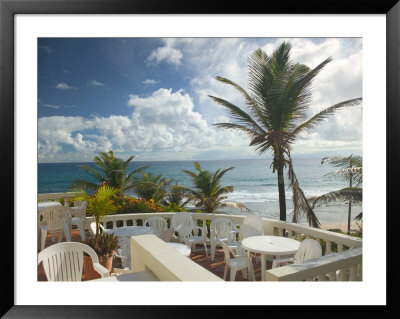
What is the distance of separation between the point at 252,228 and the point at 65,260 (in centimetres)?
311

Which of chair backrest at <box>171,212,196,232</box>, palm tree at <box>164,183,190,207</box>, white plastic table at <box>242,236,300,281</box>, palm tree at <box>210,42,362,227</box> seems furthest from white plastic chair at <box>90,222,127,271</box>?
palm tree at <box>164,183,190,207</box>

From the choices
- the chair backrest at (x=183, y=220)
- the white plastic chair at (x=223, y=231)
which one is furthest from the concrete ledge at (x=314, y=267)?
the chair backrest at (x=183, y=220)

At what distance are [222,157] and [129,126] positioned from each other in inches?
437

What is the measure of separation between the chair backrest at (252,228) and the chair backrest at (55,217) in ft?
11.7

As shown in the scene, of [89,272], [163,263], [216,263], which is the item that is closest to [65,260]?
[89,272]

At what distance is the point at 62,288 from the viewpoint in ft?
4.43

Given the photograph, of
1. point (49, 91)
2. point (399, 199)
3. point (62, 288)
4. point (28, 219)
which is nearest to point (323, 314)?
point (399, 199)

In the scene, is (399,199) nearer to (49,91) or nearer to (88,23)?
(88,23)

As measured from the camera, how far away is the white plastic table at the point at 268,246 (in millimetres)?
3645

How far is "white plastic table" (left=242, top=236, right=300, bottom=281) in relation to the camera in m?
3.64

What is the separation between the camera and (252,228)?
4.95 m

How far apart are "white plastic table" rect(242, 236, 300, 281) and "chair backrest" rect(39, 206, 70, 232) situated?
12.7ft

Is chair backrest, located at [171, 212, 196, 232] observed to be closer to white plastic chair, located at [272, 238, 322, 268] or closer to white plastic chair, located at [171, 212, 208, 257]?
white plastic chair, located at [171, 212, 208, 257]

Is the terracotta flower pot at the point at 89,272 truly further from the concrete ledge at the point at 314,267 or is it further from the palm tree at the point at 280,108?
the palm tree at the point at 280,108
